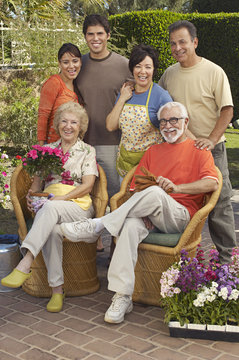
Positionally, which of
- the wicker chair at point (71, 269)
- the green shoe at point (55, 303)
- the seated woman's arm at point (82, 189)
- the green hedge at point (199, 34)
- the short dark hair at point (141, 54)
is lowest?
the green shoe at point (55, 303)

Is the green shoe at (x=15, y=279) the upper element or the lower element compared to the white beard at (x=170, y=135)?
lower

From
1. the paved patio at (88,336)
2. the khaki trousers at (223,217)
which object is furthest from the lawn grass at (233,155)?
the paved patio at (88,336)

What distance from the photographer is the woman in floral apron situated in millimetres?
4289

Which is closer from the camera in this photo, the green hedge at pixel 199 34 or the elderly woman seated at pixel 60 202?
the elderly woman seated at pixel 60 202

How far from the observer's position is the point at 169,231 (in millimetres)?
3992

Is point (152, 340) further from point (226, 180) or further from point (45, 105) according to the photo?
point (45, 105)

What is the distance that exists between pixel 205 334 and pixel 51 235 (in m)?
1.34

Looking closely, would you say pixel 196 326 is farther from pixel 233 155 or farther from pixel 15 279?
pixel 233 155

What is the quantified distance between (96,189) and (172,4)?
88.5 ft

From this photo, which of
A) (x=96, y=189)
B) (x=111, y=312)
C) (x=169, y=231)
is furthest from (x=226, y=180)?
(x=111, y=312)

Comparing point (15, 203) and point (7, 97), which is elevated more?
point (7, 97)

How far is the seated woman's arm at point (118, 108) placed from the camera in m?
4.38

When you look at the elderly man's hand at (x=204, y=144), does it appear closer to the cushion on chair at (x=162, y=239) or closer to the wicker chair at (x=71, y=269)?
the cushion on chair at (x=162, y=239)

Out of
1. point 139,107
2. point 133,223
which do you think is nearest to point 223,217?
point 133,223
